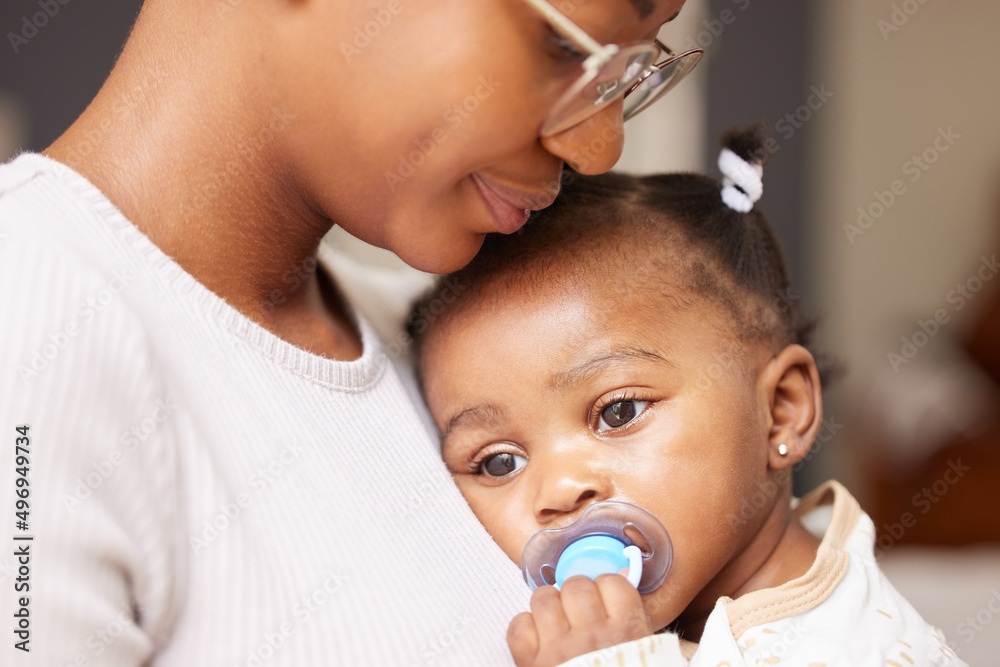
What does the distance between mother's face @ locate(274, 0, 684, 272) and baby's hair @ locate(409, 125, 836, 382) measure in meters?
0.24

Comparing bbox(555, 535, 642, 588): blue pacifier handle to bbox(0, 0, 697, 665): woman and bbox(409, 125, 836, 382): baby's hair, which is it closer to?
bbox(0, 0, 697, 665): woman

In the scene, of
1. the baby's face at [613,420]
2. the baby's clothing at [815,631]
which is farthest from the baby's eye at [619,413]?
the baby's clothing at [815,631]

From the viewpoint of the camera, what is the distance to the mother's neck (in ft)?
3.25

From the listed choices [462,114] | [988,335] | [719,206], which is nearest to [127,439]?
[462,114]

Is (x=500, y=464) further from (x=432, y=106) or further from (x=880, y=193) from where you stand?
(x=880, y=193)

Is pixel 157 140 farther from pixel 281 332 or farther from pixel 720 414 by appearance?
pixel 720 414

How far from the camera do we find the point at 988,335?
3.09 metres

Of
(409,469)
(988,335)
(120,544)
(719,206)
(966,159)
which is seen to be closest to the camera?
(120,544)

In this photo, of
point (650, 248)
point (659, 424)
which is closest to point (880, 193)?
point (650, 248)

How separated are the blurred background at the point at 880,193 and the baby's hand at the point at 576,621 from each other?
175 centimetres

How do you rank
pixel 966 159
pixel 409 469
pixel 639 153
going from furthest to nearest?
pixel 966 159 < pixel 639 153 < pixel 409 469

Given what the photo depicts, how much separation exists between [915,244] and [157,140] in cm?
349

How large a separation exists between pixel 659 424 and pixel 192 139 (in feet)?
2.36

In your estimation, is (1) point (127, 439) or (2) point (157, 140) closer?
(1) point (127, 439)
